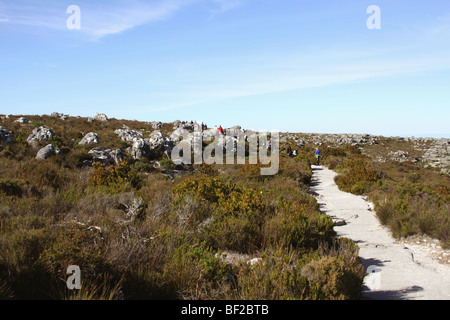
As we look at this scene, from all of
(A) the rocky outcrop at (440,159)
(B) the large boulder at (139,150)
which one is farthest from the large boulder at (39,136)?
(A) the rocky outcrop at (440,159)

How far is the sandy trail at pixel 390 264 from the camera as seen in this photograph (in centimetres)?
448

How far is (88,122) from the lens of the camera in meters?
32.6

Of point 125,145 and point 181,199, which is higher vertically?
point 125,145

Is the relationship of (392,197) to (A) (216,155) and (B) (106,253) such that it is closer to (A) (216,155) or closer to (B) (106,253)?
(B) (106,253)

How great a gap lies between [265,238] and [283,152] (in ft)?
88.4

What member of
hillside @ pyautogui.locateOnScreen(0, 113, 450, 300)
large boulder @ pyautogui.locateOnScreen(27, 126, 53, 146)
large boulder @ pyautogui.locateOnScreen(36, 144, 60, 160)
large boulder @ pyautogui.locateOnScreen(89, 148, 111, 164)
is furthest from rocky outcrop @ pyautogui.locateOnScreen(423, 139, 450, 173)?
large boulder @ pyautogui.locateOnScreen(27, 126, 53, 146)

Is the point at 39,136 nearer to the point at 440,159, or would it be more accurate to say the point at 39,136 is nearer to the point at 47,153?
the point at 47,153

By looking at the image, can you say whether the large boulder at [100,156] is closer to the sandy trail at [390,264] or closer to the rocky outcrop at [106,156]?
the rocky outcrop at [106,156]

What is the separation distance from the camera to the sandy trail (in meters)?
4.48

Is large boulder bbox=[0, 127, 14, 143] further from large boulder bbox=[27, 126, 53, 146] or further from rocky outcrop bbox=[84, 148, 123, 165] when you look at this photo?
rocky outcrop bbox=[84, 148, 123, 165]

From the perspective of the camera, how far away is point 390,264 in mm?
5746

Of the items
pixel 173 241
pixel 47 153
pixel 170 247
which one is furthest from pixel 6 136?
pixel 170 247

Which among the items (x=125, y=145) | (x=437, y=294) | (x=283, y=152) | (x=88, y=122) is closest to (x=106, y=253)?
(x=437, y=294)
